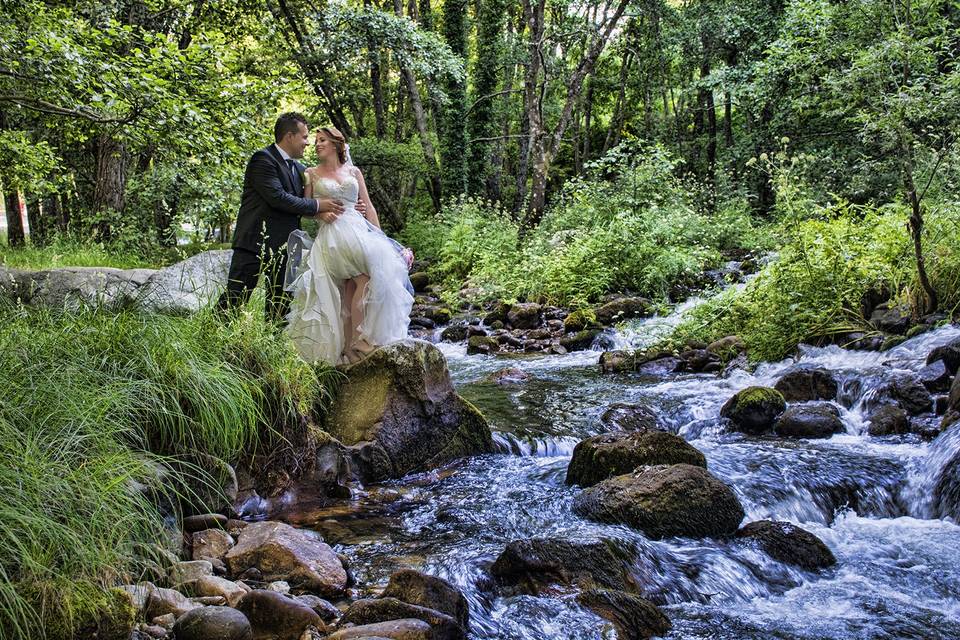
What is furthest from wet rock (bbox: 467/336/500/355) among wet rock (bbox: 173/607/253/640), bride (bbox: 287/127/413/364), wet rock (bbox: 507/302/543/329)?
wet rock (bbox: 173/607/253/640)

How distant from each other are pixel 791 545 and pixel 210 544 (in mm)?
3643

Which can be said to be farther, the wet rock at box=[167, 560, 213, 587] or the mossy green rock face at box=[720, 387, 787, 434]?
the mossy green rock face at box=[720, 387, 787, 434]

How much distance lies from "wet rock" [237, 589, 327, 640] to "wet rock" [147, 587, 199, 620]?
249 mm

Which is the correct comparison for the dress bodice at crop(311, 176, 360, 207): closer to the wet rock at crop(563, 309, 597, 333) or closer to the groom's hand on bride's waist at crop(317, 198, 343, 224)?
the groom's hand on bride's waist at crop(317, 198, 343, 224)

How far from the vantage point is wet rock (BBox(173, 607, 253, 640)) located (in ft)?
10.1

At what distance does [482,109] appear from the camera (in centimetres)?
2302

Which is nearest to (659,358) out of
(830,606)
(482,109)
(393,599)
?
(830,606)

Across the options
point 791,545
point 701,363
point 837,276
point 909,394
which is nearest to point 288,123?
point 791,545

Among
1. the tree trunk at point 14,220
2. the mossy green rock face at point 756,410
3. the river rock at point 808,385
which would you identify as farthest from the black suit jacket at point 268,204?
the tree trunk at point 14,220

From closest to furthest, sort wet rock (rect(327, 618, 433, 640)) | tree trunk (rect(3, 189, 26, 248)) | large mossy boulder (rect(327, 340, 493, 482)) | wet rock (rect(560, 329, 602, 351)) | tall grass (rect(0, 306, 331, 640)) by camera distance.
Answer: tall grass (rect(0, 306, 331, 640))
wet rock (rect(327, 618, 433, 640))
large mossy boulder (rect(327, 340, 493, 482))
wet rock (rect(560, 329, 602, 351))
tree trunk (rect(3, 189, 26, 248))

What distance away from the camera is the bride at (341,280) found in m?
6.36

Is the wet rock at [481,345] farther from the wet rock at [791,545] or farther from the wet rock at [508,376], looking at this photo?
the wet rock at [791,545]

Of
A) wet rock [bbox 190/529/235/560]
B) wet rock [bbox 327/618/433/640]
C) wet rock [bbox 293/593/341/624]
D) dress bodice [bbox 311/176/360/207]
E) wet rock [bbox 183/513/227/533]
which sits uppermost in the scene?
dress bodice [bbox 311/176/360/207]

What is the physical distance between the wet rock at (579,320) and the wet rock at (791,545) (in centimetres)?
818
